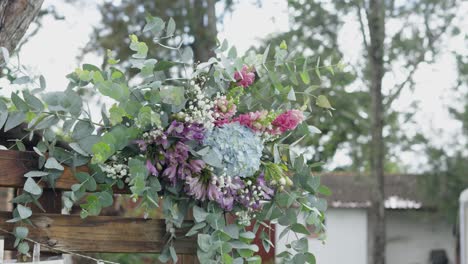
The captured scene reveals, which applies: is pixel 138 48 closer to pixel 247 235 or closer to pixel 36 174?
pixel 36 174

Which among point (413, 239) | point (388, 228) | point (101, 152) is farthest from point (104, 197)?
point (413, 239)

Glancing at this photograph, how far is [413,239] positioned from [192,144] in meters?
17.4

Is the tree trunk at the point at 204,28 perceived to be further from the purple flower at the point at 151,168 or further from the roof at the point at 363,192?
the purple flower at the point at 151,168

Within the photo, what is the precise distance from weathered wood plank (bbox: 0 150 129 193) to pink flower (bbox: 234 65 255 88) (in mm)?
499

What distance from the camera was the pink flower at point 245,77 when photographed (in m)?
2.11

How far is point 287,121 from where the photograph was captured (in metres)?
2.12

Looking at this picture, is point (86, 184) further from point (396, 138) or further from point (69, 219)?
point (396, 138)

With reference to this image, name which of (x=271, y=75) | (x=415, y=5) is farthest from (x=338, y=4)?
(x=271, y=75)

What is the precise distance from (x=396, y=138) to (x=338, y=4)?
2.93 m

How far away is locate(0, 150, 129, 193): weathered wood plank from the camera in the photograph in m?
1.90

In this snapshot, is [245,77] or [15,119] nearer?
[15,119]

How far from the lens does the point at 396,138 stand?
47.9ft

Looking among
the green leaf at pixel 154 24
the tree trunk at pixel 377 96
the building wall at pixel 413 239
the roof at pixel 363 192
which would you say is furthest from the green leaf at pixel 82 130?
the building wall at pixel 413 239

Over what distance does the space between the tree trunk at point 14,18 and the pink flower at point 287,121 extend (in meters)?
1.00
